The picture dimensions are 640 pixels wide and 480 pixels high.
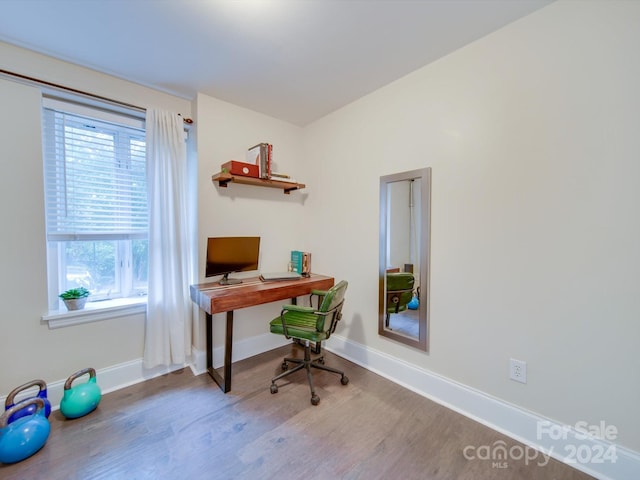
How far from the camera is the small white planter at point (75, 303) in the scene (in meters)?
1.90

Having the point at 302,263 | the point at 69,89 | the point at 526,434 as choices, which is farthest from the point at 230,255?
the point at 526,434

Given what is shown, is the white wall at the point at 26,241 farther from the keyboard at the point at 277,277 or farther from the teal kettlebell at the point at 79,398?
the keyboard at the point at 277,277

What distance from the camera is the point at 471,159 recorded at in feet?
5.78

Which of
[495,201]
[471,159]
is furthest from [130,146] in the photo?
[495,201]

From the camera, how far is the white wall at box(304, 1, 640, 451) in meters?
1.28

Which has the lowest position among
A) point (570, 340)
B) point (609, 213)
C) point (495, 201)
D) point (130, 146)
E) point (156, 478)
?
point (156, 478)

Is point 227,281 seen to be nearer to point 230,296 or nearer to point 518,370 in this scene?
point 230,296

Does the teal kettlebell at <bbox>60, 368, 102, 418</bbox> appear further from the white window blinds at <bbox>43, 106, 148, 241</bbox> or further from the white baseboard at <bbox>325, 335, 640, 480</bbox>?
the white baseboard at <bbox>325, 335, 640, 480</bbox>

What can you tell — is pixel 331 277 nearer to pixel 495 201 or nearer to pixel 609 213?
pixel 495 201

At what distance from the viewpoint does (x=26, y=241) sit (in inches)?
69.5

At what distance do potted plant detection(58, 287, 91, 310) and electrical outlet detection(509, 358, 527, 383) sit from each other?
3053 mm

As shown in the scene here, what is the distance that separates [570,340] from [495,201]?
882 millimetres

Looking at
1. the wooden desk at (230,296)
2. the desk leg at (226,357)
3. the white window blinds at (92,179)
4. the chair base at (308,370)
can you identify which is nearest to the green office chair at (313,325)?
the chair base at (308,370)

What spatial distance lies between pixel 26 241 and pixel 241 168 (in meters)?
1.57
